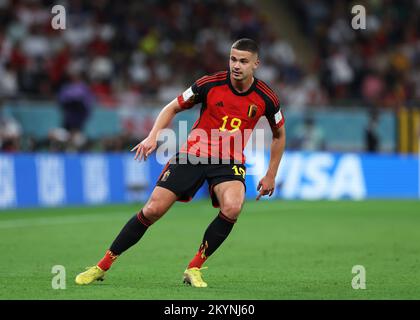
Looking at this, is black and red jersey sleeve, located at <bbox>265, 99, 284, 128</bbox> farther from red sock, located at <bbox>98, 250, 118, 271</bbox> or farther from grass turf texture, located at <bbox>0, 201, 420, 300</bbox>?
red sock, located at <bbox>98, 250, 118, 271</bbox>

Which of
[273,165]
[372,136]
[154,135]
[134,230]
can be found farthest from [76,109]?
[154,135]

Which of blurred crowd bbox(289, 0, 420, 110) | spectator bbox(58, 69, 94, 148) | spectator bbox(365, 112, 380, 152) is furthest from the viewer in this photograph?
blurred crowd bbox(289, 0, 420, 110)

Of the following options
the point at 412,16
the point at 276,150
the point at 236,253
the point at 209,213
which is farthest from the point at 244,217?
the point at 412,16

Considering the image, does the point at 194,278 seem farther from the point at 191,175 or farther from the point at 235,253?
the point at 235,253

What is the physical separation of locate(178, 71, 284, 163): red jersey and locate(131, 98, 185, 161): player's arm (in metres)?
0.11

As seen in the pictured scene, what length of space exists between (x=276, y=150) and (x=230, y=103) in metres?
0.79

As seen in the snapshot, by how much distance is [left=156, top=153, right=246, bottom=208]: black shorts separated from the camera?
917 centimetres

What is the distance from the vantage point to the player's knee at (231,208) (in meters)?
9.09

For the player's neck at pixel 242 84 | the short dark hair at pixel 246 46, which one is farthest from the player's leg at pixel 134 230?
the short dark hair at pixel 246 46

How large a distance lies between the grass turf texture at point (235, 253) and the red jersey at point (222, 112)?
1.33 m

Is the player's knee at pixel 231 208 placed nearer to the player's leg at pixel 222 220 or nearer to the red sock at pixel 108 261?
the player's leg at pixel 222 220

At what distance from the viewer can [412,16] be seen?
29641 millimetres

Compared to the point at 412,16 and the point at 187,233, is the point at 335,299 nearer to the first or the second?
the point at 187,233

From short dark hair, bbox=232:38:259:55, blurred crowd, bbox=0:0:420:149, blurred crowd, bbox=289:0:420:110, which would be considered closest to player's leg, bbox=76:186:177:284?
short dark hair, bbox=232:38:259:55
